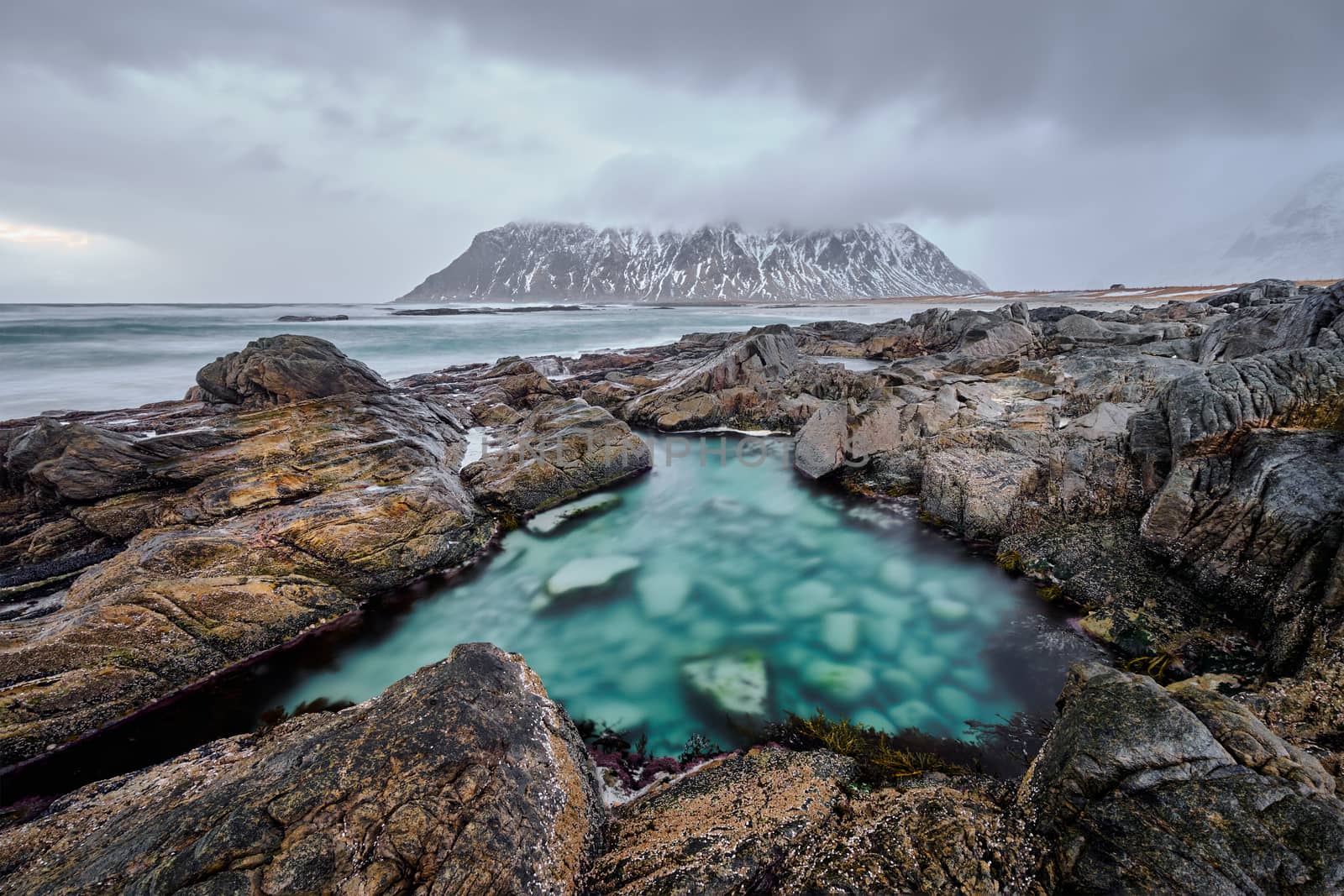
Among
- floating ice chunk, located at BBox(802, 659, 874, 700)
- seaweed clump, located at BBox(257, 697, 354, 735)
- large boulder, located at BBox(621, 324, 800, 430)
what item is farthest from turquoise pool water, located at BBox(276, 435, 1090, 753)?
large boulder, located at BBox(621, 324, 800, 430)

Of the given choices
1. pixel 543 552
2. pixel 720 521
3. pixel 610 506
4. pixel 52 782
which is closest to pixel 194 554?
pixel 52 782

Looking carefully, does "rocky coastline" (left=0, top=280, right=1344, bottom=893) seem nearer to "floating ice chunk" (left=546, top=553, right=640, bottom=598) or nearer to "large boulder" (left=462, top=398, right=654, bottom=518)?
"large boulder" (left=462, top=398, right=654, bottom=518)

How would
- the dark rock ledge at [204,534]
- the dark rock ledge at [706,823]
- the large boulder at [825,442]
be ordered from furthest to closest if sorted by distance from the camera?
the large boulder at [825,442] → the dark rock ledge at [204,534] → the dark rock ledge at [706,823]

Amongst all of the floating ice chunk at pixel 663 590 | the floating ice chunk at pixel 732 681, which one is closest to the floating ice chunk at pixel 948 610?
the floating ice chunk at pixel 732 681

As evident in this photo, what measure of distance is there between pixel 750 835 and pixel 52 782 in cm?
842

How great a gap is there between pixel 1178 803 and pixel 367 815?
587cm

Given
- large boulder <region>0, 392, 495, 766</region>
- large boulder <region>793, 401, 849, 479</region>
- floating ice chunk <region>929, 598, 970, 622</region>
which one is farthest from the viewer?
large boulder <region>793, 401, 849, 479</region>

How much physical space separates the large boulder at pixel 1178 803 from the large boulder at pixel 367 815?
390 cm

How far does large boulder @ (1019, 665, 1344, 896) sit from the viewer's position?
9.59ft

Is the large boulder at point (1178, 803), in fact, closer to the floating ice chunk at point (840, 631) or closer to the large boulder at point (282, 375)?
the floating ice chunk at point (840, 631)

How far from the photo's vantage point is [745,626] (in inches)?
365

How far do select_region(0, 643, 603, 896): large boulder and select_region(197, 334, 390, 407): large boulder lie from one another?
542 inches

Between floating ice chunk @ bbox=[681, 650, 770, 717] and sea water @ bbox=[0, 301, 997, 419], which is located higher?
sea water @ bbox=[0, 301, 997, 419]

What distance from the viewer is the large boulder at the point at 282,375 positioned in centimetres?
1606
